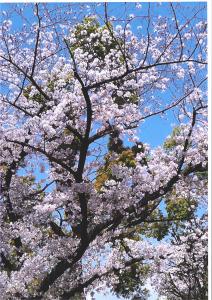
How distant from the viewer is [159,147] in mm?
8383

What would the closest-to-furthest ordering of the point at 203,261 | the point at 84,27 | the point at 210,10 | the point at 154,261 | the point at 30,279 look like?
the point at 210,10 < the point at 30,279 < the point at 154,261 < the point at 84,27 < the point at 203,261

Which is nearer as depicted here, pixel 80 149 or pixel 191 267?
pixel 80 149

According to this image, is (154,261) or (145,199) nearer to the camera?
(145,199)

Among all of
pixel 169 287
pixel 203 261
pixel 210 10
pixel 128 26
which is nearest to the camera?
pixel 210 10

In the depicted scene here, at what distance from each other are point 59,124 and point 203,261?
924 centimetres

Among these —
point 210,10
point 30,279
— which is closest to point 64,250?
point 30,279

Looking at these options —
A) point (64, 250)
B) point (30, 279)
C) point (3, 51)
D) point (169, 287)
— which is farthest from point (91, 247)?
point (169, 287)

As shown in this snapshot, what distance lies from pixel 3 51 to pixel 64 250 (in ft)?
12.2

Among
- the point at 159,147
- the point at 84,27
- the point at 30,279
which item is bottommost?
the point at 30,279

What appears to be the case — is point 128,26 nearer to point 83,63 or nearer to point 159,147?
point 83,63

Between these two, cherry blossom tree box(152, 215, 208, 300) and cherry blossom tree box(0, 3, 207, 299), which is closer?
cherry blossom tree box(0, 3, 207, 299)

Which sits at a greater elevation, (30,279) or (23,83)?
(23,83)

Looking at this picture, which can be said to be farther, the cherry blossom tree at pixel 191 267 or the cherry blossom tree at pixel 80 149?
the cherry blossom tree at pixel 191 267

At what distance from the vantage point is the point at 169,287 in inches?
659
